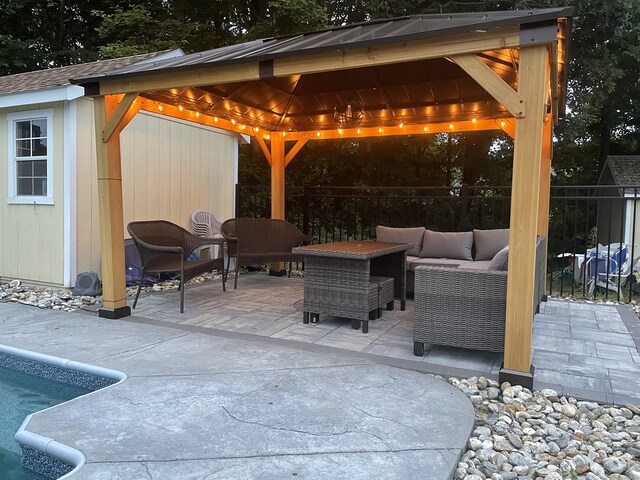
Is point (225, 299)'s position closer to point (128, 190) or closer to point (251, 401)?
point (128, 190)

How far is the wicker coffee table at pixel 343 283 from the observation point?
4094mm

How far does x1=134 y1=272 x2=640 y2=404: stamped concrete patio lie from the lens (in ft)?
10.5

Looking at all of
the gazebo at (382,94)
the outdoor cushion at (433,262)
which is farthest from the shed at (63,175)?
the outdoor cushion at (433,262)

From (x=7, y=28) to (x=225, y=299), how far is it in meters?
12.1

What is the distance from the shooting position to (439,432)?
7.79 feet

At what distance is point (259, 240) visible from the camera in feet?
21.2

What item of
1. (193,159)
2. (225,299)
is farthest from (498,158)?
(225,299)

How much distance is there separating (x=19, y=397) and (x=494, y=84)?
364cm

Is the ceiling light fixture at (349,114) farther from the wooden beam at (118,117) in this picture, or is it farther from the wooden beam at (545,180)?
the wooden beam at (118,117)

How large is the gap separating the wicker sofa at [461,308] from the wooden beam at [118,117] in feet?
9.36

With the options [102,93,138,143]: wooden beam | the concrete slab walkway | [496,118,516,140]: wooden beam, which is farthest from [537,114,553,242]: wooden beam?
[102,93,138,143]: wooden beam

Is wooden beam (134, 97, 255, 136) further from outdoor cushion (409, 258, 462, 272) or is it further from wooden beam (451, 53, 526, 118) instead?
wooden beam (451, 53, 526, 118)

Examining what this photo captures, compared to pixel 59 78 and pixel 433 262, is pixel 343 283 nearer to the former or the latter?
pixel 433 262

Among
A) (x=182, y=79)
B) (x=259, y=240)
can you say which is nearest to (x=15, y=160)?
(x=259, y=240)
